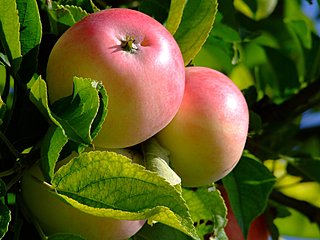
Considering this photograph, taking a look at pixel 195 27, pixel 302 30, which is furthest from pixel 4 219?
pixel 302 30

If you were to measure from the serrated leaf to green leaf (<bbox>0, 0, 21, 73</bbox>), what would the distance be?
0.15 meters

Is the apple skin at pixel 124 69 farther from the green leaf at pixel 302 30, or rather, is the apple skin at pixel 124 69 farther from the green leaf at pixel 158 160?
the green leaf at pixel 302 30

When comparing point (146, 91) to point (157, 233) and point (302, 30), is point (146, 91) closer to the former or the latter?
point (157, 233)

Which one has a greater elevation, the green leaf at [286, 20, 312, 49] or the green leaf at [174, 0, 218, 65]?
the green leaf at [174, 0, 218, 65]

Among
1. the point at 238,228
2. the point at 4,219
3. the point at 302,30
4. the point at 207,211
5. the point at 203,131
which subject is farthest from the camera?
the point at 302,30

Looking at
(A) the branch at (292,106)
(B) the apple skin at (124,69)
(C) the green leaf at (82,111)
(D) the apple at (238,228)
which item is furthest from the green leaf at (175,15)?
(A) the branch at (292,106)

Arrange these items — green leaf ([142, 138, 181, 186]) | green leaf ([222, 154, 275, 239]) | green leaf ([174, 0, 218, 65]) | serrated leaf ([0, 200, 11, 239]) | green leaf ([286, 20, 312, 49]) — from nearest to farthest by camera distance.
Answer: serrated leaf ([0, 200, 11, 239])
green leaf ([142, 138, 181, 186])
green leaf ([174, 0, 218, 65])
green leaf ([222, 154, 275, 239])
green leaf ([286, 20, 312, 49])

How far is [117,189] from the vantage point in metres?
0.78

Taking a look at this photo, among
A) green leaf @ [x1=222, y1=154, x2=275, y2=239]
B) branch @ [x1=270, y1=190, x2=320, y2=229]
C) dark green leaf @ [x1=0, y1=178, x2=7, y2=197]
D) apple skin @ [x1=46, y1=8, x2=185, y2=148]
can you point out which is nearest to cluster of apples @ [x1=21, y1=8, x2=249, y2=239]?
apple skin @ [x1=46, y1=8, x2=185, y2=148]

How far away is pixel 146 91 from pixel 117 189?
0.33 ft

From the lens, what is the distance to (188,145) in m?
0.89

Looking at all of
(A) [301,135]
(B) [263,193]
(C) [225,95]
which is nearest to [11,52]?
(C) [225,95]

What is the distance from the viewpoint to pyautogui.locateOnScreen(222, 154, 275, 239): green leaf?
3.63 ft

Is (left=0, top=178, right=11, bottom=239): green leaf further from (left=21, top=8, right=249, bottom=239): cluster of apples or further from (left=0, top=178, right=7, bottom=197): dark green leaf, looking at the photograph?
(left=21, top=8, right=249, bottom=239): cluster of apples
